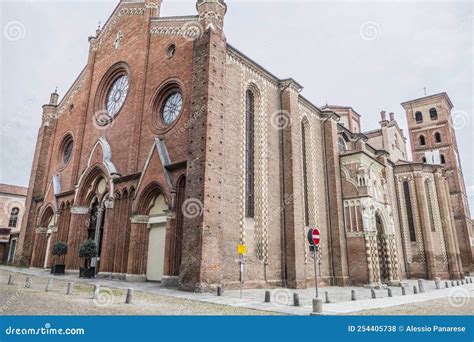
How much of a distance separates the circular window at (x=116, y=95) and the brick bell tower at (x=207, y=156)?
906 centimetres

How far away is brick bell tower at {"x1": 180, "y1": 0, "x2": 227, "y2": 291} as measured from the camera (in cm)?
1374

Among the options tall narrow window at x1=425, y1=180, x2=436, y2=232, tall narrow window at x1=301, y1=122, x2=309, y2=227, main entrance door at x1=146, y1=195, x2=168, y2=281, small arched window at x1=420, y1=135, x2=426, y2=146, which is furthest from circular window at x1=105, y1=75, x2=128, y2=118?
small arched window at x1=420, y1=135, x2=426, y2=146

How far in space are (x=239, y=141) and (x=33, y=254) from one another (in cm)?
2001

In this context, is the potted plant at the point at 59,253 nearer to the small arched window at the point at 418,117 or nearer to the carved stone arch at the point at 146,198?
the carved stone arch at the point at 146,198

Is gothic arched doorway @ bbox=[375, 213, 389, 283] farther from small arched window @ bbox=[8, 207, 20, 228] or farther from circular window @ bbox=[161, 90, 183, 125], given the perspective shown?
small arched window @ bbox=[8, 207, 20, 228]

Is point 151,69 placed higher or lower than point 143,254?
higher

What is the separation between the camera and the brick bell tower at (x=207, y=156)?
45.1 ft

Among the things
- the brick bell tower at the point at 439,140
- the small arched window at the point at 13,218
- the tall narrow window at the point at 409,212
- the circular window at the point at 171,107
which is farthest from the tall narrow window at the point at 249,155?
the small arched window at the point at 13,218

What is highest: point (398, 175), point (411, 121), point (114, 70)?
point (411, 121)

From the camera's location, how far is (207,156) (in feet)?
48.8

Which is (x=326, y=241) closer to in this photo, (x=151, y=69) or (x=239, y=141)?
(x=239, y=141)

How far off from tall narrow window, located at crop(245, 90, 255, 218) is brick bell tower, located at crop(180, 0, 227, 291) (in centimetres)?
238

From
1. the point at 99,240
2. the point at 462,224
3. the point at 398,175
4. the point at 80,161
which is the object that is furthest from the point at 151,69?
the point at 462,224

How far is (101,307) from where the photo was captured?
904 centimetres
